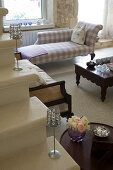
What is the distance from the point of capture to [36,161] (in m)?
1.52

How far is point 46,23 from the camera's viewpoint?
18.9ft

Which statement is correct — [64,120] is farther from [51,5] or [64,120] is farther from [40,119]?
[51,5]

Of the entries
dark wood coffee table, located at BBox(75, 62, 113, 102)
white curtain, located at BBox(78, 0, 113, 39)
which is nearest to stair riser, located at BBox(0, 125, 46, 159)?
dark wood coffee table, located at BBox(75, 62, 113, 102)

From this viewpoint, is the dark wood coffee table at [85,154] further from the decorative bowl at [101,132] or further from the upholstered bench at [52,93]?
the upholstered bench at [52,93]

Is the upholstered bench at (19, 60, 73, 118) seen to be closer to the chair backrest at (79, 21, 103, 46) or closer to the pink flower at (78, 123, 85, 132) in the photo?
the pink flower at (78, 123, 85, 132)

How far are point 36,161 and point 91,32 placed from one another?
3.90m

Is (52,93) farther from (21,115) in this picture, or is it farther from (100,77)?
(21,115)

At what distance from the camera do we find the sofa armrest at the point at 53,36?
16.7 feet

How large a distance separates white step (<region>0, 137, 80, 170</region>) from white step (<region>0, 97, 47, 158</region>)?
55mm

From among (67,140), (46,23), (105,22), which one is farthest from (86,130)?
(105,22)

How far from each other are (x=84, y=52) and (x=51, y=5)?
62.3 inches

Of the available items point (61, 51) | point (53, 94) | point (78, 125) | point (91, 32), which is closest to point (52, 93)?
point (53, 94)

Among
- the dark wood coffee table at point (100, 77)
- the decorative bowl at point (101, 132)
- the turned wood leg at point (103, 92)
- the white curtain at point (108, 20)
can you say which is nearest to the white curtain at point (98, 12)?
the white curtain at point (108, 20)

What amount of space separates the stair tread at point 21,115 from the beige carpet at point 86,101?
1039 millimetres
